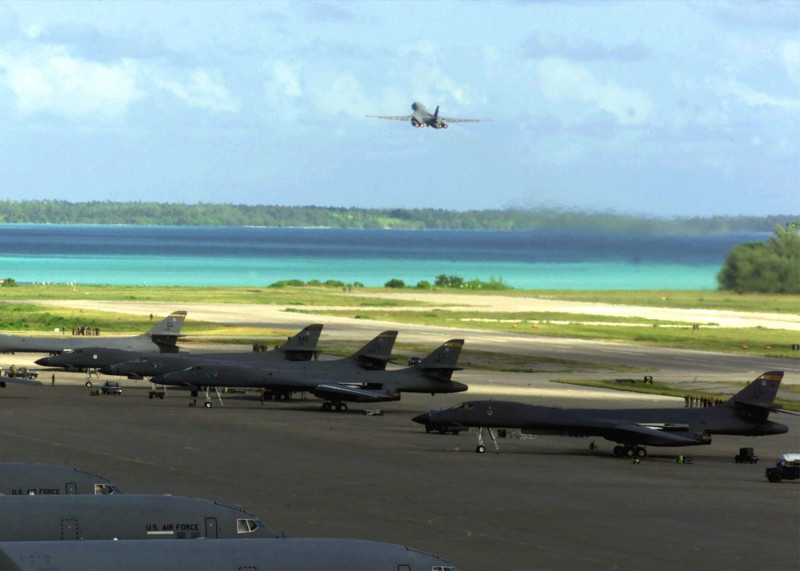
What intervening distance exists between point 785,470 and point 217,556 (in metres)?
38.1

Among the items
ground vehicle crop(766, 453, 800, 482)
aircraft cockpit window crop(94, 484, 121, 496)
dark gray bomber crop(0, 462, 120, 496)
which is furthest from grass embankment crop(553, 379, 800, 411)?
dark gray bomber crop(0, 462, 120, 496)

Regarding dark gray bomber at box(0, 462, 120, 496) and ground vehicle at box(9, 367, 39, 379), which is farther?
ground vehicle at box(9, 367, 39, 379)

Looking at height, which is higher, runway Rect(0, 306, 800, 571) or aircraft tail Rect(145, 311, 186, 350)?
aircraft tail Rect(145, 311, 186, 350)

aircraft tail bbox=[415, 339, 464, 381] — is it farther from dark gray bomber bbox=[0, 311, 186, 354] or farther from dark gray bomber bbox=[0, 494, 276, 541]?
dark gray bomber bbox=[0, 494, 276, 541]

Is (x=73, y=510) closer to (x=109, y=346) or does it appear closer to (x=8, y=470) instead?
(x=8, y=470)

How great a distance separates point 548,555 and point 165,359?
50.4 m

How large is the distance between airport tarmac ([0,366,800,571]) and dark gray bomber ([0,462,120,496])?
8043 millimetres

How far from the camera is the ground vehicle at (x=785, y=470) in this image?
56.8 metres

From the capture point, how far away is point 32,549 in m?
23.9

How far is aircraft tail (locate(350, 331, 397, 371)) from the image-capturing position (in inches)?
3322

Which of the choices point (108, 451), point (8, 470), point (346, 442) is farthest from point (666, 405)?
point (8, 470)

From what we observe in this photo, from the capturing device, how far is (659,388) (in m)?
94.5

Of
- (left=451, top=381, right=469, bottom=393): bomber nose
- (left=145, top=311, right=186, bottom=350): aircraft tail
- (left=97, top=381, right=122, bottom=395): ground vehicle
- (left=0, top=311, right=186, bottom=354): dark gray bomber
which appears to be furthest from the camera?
(left=145, top=311, right=186, bottom=350): aircraft tail

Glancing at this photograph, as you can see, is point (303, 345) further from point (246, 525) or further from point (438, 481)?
point (246, 525)
